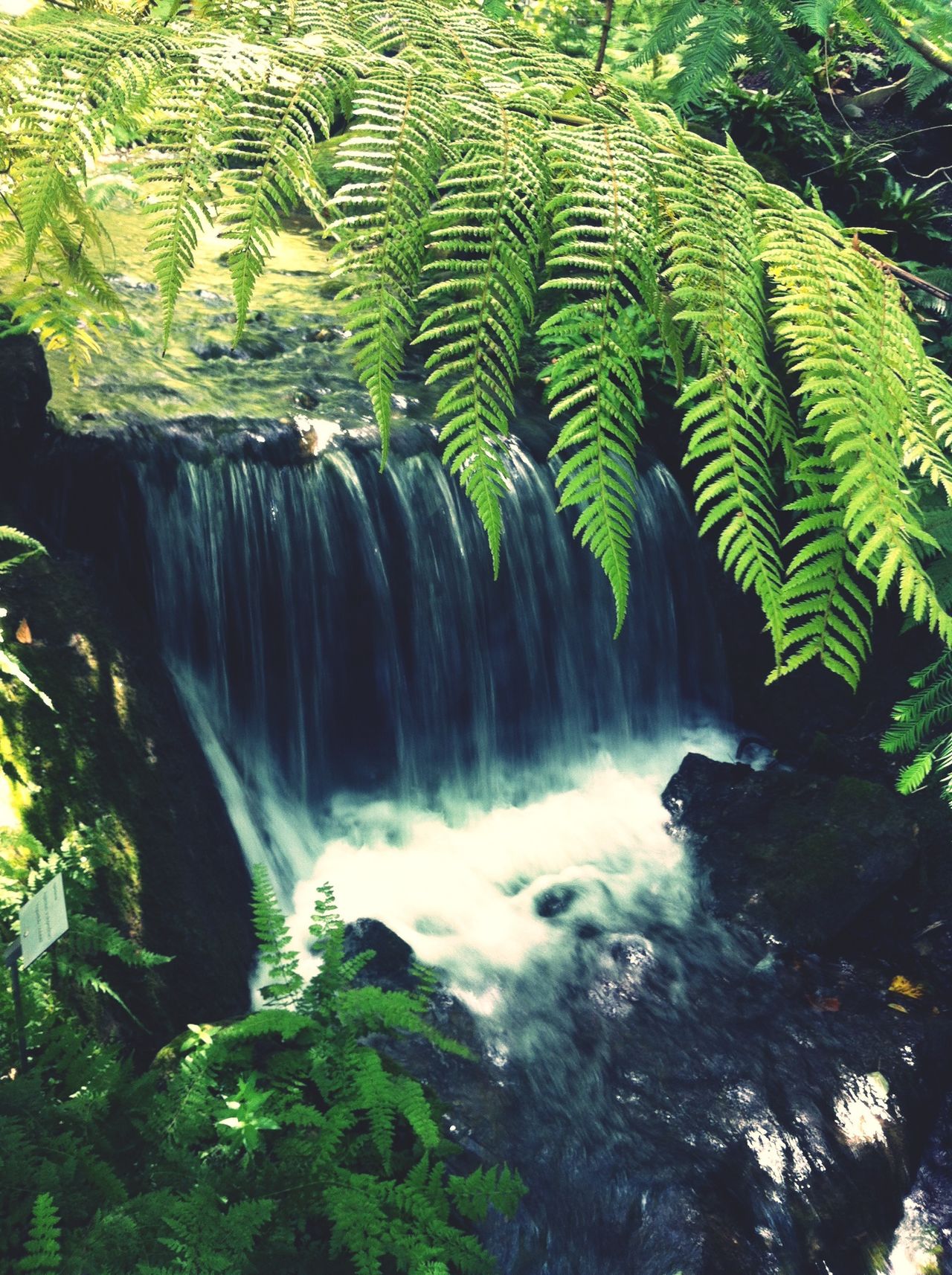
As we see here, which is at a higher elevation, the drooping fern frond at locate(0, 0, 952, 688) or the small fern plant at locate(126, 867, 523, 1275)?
the drooping fern frond at locate(0, 0, 952, 688)

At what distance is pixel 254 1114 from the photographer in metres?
2.98

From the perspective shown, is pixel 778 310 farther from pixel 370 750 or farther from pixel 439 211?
pixel 370 750

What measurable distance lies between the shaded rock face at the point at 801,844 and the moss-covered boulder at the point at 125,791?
2.95 m

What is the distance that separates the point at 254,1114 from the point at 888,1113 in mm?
3179

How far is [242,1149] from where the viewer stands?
3.00 m

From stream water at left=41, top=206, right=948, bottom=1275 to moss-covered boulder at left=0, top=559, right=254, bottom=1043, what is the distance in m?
0.74

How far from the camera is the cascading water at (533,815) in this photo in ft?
13.8

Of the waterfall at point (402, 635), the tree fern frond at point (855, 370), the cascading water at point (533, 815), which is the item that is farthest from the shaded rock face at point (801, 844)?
the tree fern frond at point (855, 370)

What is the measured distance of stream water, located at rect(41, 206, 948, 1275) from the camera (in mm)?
4188

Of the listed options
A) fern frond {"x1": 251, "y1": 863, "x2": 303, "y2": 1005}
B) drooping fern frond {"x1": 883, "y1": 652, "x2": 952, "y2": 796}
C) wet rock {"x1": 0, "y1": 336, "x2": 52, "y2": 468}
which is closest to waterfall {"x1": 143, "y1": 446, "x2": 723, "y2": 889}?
wet rock {"x1": 0, "y1": 336, "x2": 52, "y2": 468}

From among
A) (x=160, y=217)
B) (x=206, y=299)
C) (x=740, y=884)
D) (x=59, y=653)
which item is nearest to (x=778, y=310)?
(x=160, y=217)

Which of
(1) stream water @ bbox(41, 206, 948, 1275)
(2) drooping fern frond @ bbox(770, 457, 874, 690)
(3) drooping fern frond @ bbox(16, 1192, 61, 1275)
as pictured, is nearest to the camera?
(2) drooping fern frond @ bbox(770, 457, 874, 690)

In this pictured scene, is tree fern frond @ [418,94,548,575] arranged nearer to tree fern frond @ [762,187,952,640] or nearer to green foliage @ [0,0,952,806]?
green foliage @ [0,0,952,806]

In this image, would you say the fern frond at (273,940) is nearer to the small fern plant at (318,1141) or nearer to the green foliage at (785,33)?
the small fern plant at (318,1141)
